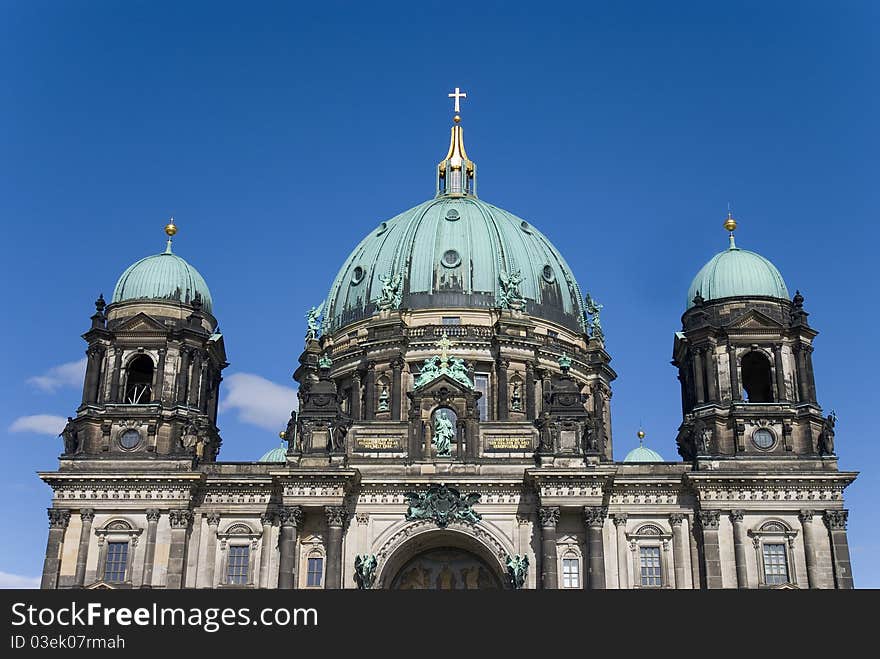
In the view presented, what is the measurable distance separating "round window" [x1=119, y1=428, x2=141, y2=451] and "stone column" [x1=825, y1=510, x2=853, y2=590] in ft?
106

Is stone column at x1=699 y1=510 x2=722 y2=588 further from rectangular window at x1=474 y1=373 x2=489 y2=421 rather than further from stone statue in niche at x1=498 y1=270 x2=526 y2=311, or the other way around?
stone statue in niche at x1=498 y1=270 x2=526 y2=311

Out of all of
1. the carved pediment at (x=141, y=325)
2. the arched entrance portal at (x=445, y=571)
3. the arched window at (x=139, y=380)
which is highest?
the carved pediment at (x=141, y=325)

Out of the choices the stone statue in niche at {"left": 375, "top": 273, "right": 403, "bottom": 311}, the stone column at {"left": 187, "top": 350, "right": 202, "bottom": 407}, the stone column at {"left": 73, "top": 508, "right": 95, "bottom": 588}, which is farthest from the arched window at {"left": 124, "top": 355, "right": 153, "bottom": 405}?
the stone statue in niche at {"left": 375, "top": 273, "right": 403, "bottom": 311}

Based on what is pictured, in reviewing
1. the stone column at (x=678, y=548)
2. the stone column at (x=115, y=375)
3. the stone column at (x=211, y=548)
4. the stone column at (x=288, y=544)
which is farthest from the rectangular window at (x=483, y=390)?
the stone column at (x=115, y=375)

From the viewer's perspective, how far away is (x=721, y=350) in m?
58.3

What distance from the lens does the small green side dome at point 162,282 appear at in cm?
6003

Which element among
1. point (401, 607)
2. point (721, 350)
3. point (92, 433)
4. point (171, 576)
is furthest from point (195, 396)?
point (401, 607)

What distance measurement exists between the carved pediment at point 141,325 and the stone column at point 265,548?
10745 millimetres

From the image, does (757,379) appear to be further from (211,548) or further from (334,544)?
(211,548)

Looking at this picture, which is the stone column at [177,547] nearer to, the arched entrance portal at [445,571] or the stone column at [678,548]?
the arched entrance portal at [445,571]

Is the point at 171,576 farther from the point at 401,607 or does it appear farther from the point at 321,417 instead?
the point at 401,607

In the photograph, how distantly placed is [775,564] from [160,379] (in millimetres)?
30253

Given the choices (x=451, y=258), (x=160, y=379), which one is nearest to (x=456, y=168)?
(x=451, y=258)

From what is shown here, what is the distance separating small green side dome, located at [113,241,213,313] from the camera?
197 ft
